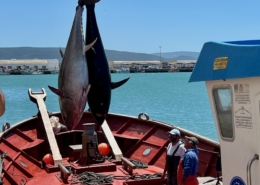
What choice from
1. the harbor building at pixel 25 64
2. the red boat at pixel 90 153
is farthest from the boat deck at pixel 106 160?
the harbor building at pixel 25 64

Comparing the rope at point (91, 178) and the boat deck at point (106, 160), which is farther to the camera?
the boat deck at point (106, 160)

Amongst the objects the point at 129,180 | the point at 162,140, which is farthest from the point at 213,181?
the point at 162,140

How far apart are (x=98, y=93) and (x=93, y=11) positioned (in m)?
0.89

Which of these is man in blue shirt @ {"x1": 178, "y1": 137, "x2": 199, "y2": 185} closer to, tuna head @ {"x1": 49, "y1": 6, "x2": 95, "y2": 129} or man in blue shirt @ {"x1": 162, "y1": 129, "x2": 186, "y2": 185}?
man in blue shirt @ {"x1": 162, "y1": 129, "x2": 186, "y2": 185}

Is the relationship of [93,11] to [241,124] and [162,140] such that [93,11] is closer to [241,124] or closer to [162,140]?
[241,124]

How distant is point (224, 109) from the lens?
12.3 feet

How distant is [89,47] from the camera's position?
4.07 m

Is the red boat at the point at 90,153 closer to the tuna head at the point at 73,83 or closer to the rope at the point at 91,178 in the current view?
the rope at the point at 91,178

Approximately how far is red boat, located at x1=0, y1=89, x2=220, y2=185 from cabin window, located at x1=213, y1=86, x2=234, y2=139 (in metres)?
3.06

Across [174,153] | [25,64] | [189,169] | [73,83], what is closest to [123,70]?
[25,64]

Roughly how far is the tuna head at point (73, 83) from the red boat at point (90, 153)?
3.39 metres

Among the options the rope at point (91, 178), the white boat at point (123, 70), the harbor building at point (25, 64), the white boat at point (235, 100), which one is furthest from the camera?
the harbor building at point (25, 64)

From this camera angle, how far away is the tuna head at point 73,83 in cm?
391

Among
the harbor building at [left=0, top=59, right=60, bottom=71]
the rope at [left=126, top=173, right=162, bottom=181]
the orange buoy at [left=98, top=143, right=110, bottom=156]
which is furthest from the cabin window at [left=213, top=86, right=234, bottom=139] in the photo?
the harbor building at [left=0, top=59, right=60, bottom=71]
